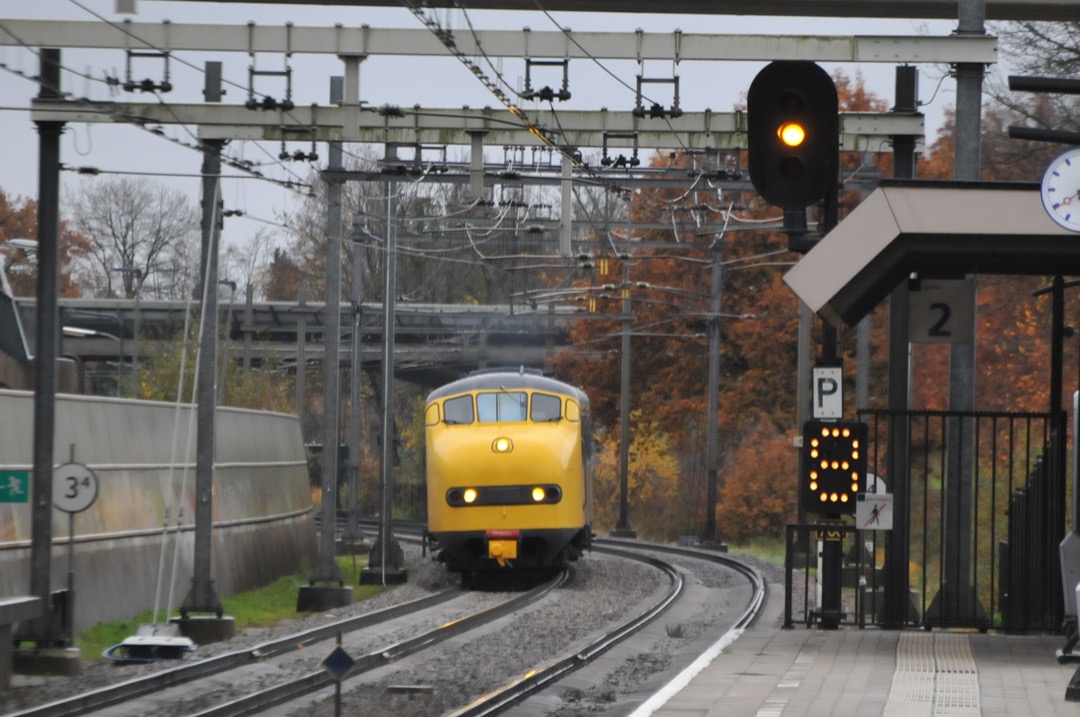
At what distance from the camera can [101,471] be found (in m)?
23.5

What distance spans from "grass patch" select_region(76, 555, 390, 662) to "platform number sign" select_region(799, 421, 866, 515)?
8890mm

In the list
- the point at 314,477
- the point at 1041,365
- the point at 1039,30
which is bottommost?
the point at 314,477

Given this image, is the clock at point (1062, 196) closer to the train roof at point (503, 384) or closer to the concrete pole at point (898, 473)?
the concrete pole at point (898, 473)

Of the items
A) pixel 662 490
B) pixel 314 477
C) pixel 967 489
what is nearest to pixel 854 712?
pixel 967 489

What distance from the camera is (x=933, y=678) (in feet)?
41.3

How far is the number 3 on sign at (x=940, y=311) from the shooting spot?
17.0m

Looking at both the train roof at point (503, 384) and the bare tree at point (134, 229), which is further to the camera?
the bare tree at point (134, 229)

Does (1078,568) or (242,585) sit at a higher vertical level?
(1078,568)

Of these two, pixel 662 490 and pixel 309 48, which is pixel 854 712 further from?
pixel 662 490

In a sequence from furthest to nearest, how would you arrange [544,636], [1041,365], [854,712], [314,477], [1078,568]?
[314,477] < [1041,365] < [544,636] < [1078,568] < [854,712]

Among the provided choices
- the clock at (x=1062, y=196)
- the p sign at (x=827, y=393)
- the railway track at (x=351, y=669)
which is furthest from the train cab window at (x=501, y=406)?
the clock at (x=1062, y=196)

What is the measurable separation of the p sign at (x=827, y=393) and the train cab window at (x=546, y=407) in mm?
11632

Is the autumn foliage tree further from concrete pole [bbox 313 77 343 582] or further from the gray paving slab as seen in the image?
the gray paving slab

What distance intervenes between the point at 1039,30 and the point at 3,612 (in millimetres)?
21664
